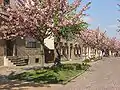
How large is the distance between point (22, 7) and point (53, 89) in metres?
8.98

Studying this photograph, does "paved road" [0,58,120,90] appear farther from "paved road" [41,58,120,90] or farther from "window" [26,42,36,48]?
"window" [26,42,36,48]

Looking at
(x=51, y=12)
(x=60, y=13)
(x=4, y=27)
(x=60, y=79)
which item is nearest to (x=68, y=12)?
(x=60, y=13)

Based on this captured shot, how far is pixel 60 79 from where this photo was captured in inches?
834

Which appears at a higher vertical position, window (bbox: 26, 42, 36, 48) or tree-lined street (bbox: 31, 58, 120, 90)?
window (bbox: 26, 42, 36, 48)

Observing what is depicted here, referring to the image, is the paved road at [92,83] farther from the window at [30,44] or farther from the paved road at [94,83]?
the window at [30,44]

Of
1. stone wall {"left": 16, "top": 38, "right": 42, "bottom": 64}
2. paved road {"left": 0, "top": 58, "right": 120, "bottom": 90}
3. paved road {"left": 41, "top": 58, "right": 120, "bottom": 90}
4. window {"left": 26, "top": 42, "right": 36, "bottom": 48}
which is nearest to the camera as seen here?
paved road {"left": 0, "top": 58, "right": 120, "bottom": 90}

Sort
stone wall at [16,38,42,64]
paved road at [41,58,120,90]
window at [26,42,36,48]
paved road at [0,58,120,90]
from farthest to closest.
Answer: window at [26,42,36,48] → stone wall at [16,38,42,64] → paved road at [41,58,120,90] → paved road at [0,58,120,90]

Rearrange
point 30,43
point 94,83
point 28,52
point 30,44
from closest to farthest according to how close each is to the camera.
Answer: point 94,83 → point 28,52 → point 30,44 → point 30,43

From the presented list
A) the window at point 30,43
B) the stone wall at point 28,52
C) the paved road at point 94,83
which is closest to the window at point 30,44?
the window at point 30,43

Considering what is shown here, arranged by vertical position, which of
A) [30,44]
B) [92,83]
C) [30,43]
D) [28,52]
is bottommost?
[92,83]

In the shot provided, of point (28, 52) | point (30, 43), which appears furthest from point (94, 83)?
point (30, 43)

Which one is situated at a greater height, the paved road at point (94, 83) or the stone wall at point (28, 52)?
the stone wall at point (28, 52)

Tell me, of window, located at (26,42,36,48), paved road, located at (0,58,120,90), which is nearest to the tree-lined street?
paved road, located at (0,58,120,90)

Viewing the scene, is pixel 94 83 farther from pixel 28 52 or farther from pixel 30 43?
pixel 30 43
